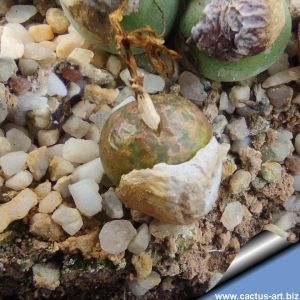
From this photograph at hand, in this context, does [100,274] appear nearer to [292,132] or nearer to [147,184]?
[147,184]

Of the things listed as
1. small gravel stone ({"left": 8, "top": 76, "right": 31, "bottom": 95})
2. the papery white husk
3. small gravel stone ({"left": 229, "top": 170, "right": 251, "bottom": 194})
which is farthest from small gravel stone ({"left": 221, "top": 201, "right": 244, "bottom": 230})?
small gravel stone ({"left": 8, "top": 76, "right": 31, "bottom": 95})

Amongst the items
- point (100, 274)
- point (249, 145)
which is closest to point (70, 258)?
point (100, 274)

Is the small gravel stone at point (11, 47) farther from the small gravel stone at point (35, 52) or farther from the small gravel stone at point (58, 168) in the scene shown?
the small gravel stone at point (58, 168)

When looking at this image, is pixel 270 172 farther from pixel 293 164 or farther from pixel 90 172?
pixel 90 172

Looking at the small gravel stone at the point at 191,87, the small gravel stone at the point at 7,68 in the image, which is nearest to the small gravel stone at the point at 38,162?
the small gravel stone at the point at 7,68

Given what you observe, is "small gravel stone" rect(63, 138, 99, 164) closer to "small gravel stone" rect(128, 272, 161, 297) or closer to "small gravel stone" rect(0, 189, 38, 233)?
"small gravel stone" rect(0, 189, 38, 233)
